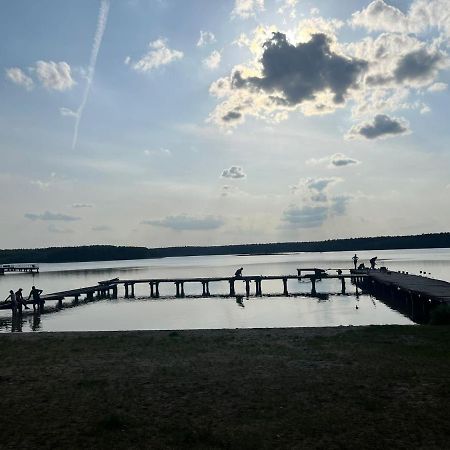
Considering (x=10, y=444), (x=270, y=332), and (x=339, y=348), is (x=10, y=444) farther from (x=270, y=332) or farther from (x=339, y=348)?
(x=270, y=332)

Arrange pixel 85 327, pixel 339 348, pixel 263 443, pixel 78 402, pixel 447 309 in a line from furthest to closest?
pixel 85 327 < pixel 447 309 < pixel 339 348 < pixel 78 402 < pixel 263 443

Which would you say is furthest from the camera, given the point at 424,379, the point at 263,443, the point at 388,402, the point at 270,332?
the point at 270,332

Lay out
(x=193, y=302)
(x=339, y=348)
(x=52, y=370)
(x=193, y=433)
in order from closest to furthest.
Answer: (x=193, y=433) < (x=52, y=370) < (x=339, y=348) < (x=193, y=302)

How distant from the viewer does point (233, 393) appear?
11.5 m

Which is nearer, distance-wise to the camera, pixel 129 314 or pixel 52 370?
pixel 52 370

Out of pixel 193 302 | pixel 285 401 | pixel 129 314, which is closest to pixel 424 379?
pixel 285 401

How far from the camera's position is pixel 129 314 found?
43531 millimetres

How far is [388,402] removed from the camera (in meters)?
10.4

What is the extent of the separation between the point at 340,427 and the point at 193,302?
43.9 m

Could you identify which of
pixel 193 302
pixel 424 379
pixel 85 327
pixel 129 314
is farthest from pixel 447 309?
pixel 193 302

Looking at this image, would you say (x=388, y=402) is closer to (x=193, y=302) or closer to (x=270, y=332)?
(x=270, y=332)

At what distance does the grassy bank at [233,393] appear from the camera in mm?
8766

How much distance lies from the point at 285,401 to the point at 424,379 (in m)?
4.08

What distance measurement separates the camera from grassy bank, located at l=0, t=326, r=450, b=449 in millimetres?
8766
